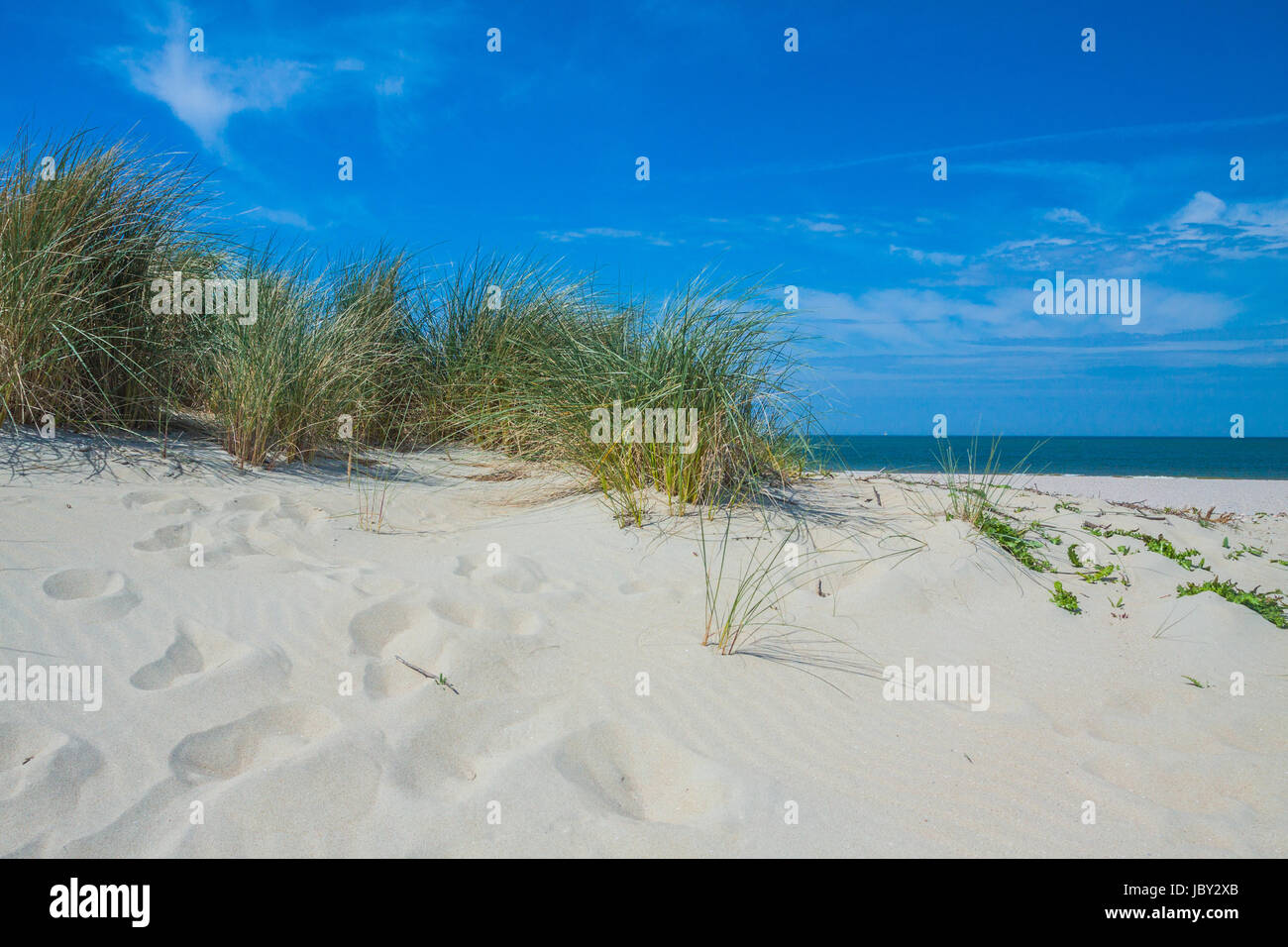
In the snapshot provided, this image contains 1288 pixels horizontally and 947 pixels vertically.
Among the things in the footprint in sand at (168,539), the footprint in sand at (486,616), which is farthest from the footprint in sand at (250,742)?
the footprint in sand at (168,539)

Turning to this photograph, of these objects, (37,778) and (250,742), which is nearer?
(37,778)

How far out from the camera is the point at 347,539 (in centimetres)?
350

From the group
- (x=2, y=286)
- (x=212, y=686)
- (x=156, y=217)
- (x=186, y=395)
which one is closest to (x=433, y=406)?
(x=186, y=395)

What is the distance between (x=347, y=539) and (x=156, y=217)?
294 cm

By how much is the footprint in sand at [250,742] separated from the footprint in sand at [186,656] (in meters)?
0.34

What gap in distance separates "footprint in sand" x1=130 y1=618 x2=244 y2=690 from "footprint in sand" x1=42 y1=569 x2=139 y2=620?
0.23m

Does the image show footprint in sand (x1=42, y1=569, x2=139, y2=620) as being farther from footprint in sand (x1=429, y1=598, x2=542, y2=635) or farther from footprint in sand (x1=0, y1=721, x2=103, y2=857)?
footprint in sand (x1=429, y1=598, x2=542, y2=635)

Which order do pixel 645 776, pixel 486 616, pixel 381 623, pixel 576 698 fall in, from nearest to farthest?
1. pixel 645 776
2. pixel 576 698
3. pixel 381 623
4. pixel 486 616

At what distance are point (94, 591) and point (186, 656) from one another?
0.58m

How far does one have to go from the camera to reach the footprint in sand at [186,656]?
7.16 feet

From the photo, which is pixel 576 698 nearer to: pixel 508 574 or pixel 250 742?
pixel 250 742

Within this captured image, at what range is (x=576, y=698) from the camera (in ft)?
7.40

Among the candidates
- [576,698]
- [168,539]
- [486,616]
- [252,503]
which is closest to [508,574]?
[486,616]

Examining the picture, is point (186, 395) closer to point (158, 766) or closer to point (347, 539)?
point (347, 539)
